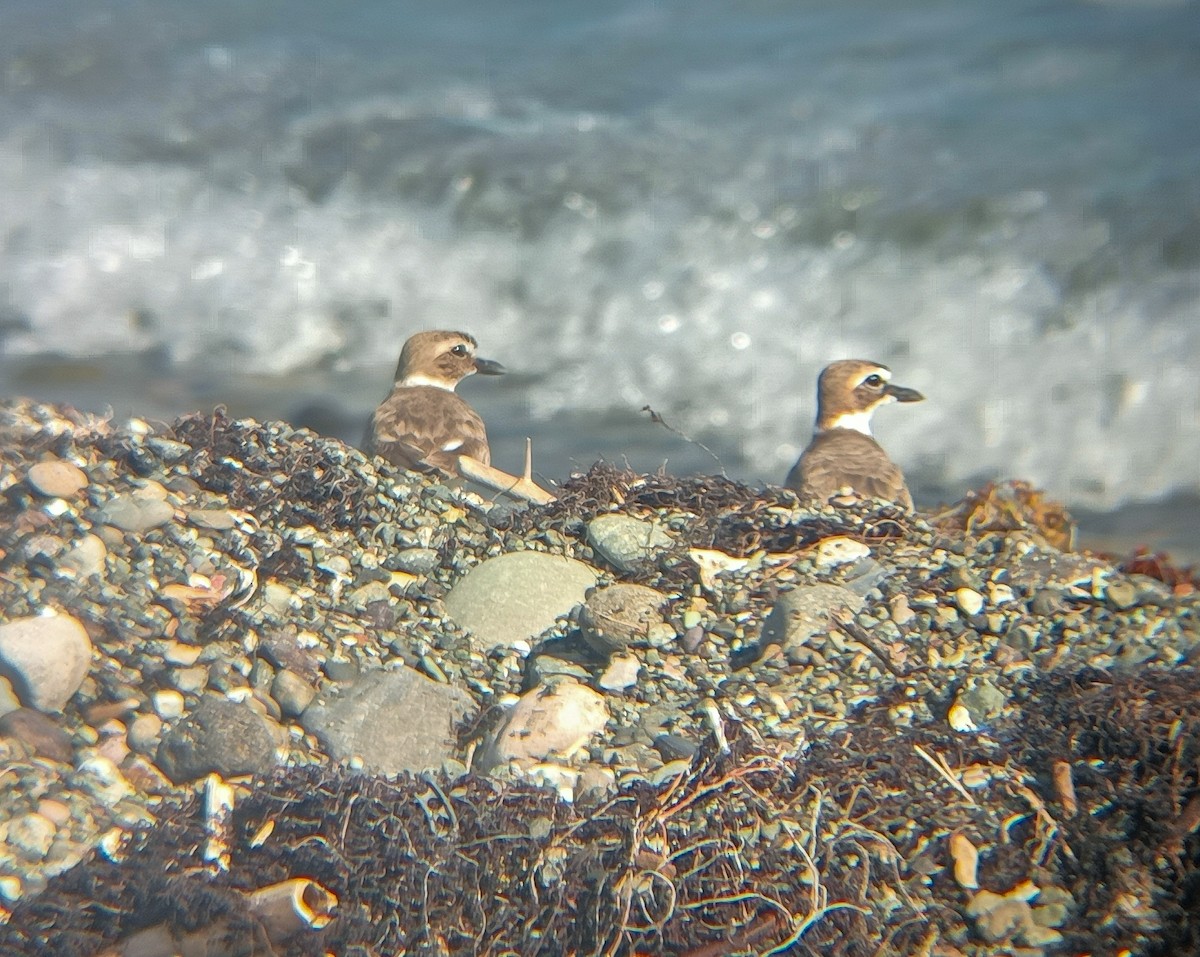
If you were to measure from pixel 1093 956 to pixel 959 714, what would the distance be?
953 millimetres

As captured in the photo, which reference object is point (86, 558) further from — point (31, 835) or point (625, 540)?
point (625, 540)

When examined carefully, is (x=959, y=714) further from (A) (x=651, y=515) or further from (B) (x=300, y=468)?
(B) (x=300, y=468)

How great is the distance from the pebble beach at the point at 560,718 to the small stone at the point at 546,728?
0.5 inches

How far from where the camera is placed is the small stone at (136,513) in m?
4.90

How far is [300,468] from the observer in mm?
5488

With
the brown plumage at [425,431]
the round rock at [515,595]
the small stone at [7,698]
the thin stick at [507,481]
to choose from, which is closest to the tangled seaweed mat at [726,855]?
the small stone at [7,698]

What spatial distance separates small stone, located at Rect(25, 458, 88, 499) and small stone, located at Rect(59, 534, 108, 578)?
0.91 feet

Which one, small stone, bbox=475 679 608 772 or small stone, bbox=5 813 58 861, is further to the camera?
small stone, bbox=475 679 608 772

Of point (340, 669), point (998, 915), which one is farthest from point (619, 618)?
point (998, 915)

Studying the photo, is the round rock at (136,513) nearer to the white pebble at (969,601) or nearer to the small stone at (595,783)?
the small stone at (595,783)

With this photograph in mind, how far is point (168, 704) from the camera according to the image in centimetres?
418

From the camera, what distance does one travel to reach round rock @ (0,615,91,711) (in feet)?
13.3

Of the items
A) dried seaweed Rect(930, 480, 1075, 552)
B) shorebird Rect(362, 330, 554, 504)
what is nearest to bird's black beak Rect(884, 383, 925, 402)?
dried seaweed Rect(930, 480, 1075, 552)

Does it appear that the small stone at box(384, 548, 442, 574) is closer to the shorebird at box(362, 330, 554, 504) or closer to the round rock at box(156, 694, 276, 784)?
the shorebird at box(362, 330, 554, 504)
